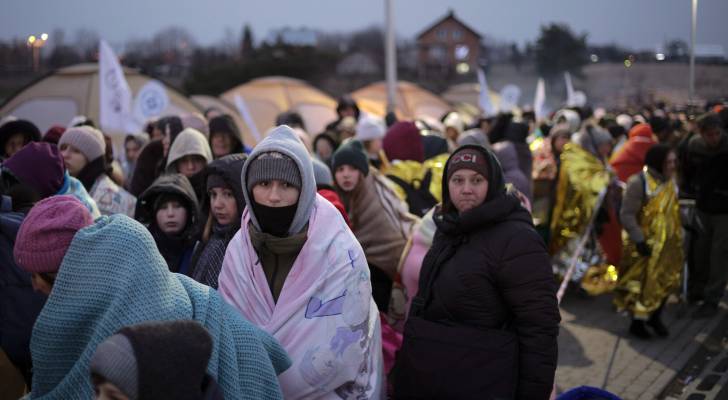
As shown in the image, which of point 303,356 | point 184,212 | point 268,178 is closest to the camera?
point 303,356

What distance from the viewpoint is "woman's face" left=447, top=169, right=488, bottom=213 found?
3660mm

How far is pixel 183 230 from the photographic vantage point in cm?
416

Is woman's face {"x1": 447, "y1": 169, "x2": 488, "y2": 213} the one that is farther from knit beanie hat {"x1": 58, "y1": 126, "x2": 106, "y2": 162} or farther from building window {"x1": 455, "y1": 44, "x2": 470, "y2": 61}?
building window {"x1": 455, "y1": 44, "x2": 470, "y2": 61}

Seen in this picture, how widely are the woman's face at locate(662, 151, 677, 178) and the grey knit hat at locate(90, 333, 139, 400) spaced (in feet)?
20.9

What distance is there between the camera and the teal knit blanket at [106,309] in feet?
7.42

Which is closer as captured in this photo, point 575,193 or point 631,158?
point 575,193

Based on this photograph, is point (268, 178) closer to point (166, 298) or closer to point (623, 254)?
point (166, 298)

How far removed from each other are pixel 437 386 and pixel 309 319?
779 millimetres

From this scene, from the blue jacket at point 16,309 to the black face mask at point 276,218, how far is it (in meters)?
1.22

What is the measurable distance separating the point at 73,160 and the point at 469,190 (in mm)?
3122

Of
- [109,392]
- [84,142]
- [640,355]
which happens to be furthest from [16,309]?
[640,355]

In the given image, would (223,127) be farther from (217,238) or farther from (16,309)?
(16,309)

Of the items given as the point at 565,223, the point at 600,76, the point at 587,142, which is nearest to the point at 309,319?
the point at 565,223

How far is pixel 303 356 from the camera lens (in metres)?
2.87
